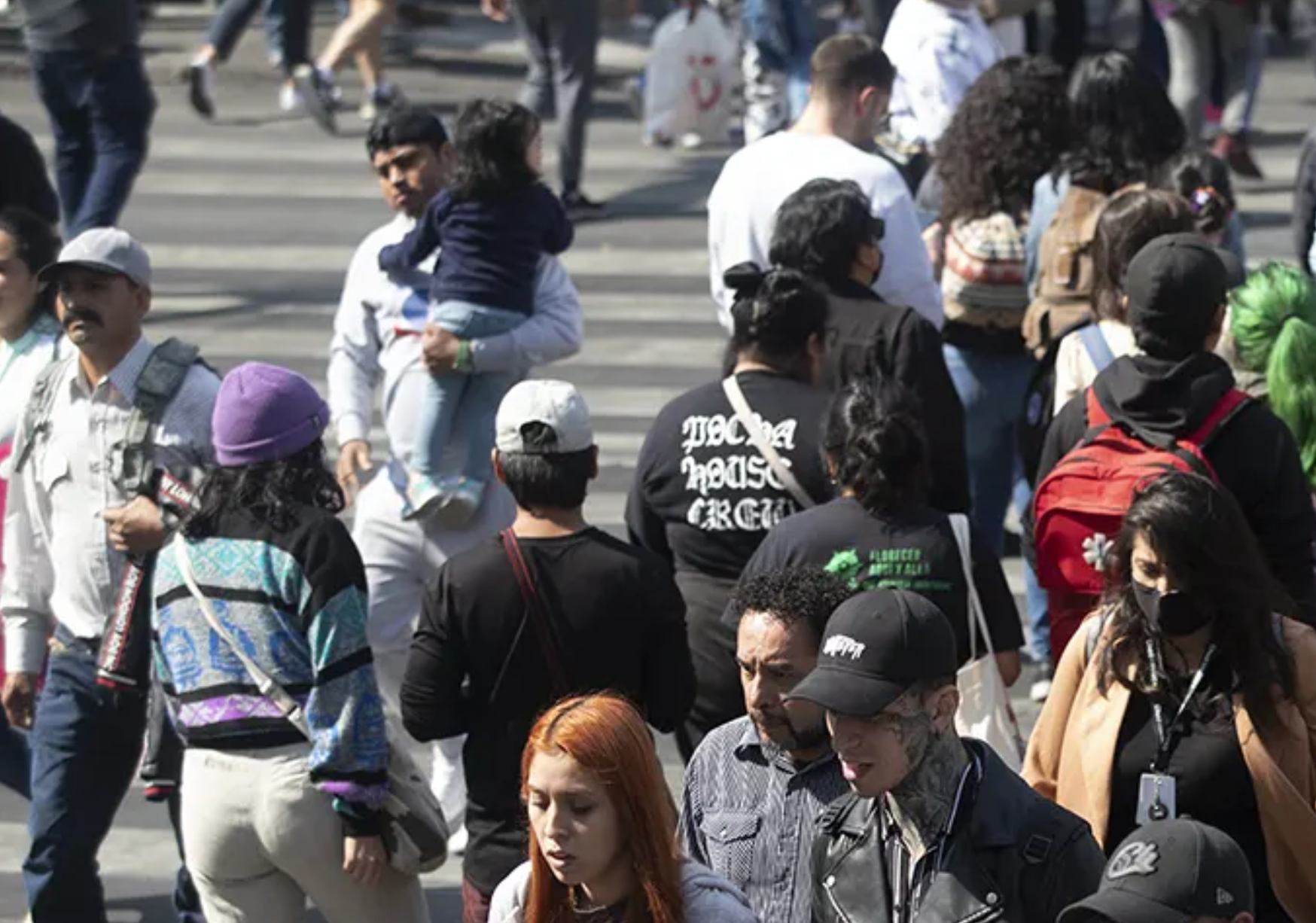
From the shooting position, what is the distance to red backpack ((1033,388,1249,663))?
566cm

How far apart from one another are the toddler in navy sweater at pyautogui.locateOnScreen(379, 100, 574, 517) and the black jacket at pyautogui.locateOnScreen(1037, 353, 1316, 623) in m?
2.16

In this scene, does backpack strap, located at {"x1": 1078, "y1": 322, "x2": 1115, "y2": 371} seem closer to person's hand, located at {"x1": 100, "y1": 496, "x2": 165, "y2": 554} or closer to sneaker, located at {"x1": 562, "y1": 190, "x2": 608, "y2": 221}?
person's hand, located at {"x1": 100, "y1": 496, "x2": 165, "y2": 554}

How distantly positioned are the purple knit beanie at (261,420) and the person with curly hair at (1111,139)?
2989 millimetres

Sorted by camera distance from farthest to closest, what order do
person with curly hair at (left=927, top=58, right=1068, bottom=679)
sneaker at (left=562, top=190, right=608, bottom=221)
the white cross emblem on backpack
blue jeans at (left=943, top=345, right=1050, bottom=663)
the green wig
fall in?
sneaker at (left=562, top=190, right=608, bottom=221) < blue jeans at (left=943, top=345, right=1050, bottom=663) < person with curly hair at (left=927, top=58, right=1068, bottom=679) < the green wig < the white cross emblem on backpack

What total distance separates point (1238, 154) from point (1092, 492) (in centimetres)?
911

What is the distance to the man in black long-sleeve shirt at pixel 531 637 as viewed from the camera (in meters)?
5.54

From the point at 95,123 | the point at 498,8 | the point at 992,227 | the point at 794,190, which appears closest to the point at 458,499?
the point at 794,190

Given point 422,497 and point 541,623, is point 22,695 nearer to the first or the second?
point 422,497

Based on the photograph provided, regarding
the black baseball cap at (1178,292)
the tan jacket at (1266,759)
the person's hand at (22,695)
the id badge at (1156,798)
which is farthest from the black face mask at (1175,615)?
the person's hand at (22,695)

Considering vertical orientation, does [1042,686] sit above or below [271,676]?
below

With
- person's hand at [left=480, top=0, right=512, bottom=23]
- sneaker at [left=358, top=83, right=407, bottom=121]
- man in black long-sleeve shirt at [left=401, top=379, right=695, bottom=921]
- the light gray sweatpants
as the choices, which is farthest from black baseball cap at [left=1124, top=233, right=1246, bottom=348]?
sneaker at [left=358, top=83, right=407, bottom=121]

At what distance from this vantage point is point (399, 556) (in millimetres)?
7387

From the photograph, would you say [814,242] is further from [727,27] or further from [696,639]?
[727,27]

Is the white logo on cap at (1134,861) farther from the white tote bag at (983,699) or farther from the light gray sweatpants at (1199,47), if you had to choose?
the light gray sweatpants at (1199,47)
